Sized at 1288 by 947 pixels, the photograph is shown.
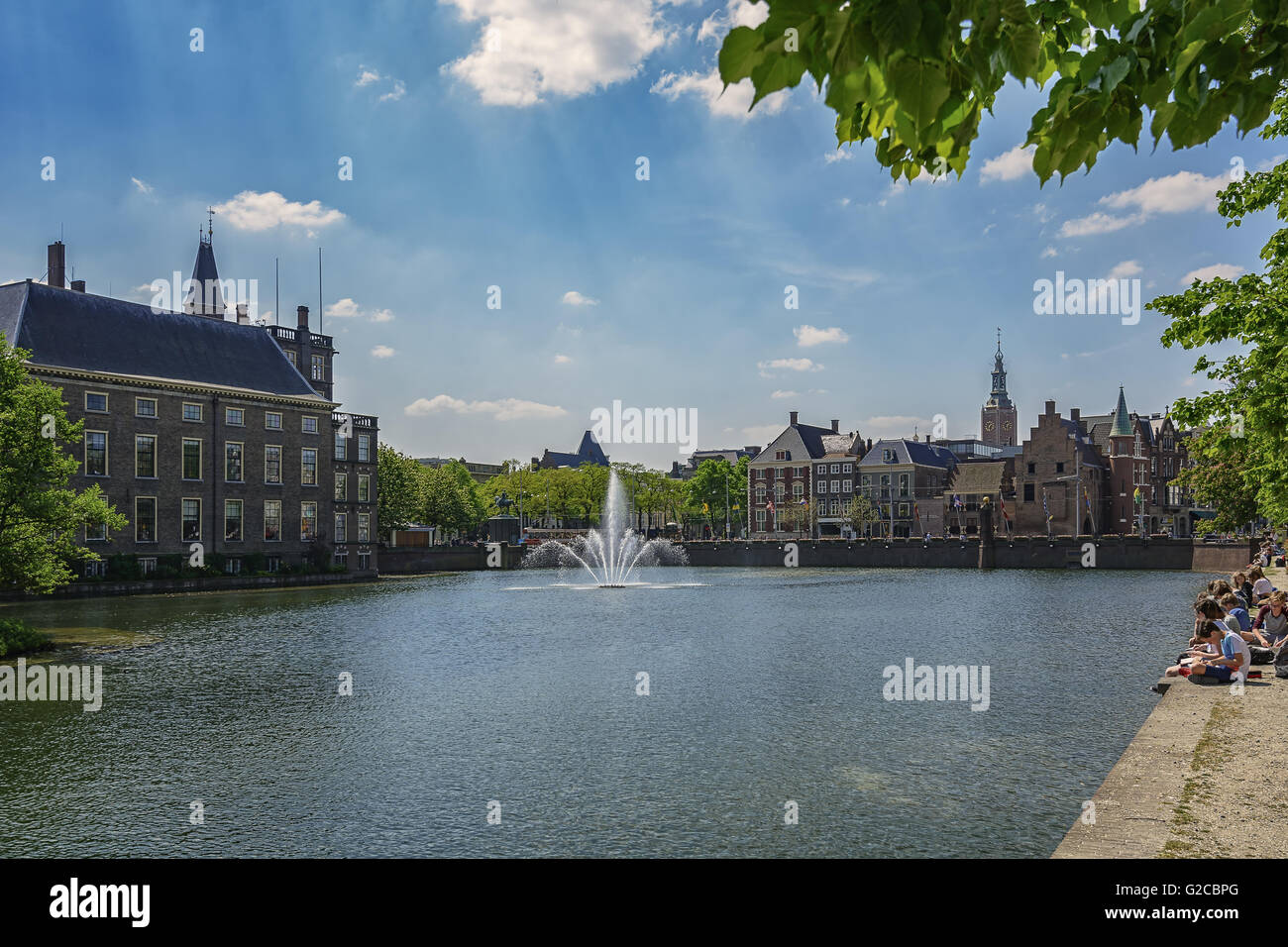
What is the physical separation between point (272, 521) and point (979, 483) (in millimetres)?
77511

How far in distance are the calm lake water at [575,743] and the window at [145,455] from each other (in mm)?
30702

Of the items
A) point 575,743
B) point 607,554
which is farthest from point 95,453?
point 575,743

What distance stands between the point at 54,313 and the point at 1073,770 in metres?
61.1

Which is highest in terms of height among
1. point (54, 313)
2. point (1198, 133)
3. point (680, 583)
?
point (54, 313)

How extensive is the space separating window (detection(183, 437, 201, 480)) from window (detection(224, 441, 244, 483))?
185 centimetres

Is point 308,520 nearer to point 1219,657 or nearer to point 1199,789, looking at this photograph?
point 1219,657

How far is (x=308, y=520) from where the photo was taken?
67188mm

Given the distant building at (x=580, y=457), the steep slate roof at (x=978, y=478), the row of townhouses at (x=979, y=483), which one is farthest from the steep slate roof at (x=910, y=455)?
the distant building at (x=580, y=457)

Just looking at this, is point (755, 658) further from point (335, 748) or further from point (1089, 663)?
point (335, 748)

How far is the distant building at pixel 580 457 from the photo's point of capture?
166 meters

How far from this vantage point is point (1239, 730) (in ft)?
37.5

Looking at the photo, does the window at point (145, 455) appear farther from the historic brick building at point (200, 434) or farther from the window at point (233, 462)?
the window at point (233, 462)

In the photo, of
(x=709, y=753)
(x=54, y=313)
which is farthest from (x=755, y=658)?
(x=54, y=313)

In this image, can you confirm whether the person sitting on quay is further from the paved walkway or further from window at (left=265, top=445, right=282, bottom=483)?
window at (left=265, top=445, right=282, bottom=483)
